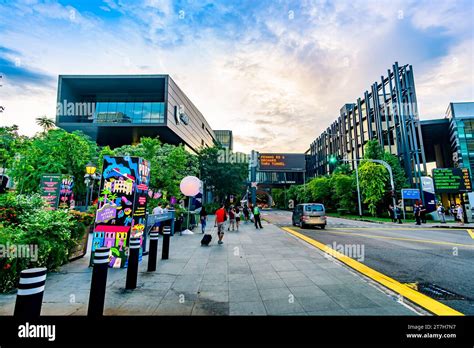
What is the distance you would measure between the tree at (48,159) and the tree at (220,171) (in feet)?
53.1

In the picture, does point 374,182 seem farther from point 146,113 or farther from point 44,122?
point 44,122

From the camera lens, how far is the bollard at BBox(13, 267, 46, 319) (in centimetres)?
219

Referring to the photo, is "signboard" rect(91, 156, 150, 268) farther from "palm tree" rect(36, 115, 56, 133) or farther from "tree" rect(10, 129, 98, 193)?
"palm tree" rect(36, 115, 56, 133)

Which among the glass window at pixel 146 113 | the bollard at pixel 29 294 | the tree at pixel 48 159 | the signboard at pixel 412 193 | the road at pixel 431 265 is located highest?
the glass window at pixel 146 113

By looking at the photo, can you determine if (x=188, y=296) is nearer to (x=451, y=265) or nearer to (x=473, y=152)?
(x=451, y=265)

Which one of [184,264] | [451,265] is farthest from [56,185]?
[451,265]

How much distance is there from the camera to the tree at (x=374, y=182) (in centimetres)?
2783

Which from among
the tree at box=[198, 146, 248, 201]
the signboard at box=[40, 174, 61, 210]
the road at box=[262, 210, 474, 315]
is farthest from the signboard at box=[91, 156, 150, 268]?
the tree at box=[198, 146, 248, 201]

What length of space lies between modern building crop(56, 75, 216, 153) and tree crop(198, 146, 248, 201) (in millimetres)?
8398

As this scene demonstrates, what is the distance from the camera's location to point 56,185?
13125 millimetres

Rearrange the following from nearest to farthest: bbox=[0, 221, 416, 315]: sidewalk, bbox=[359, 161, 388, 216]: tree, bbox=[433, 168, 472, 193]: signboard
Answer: bbox=[0, 221, 416, 315]: sidewalk < bbox=[433, 168, 472, 193]: signboard < bbox=[359, 161, 388, 216]: tree

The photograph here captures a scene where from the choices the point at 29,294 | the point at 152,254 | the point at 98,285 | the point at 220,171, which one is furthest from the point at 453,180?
the point at 29,294

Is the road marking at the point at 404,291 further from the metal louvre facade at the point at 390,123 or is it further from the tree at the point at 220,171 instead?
the tree at the point at 220,171

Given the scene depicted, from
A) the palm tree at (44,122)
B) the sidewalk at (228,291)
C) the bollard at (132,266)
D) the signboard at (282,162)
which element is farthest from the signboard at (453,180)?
the palm tree at (44,122)
